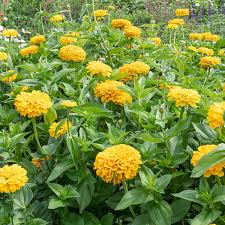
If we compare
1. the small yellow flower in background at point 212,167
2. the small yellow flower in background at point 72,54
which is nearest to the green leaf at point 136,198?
the small yellow flower in background at point 212,167

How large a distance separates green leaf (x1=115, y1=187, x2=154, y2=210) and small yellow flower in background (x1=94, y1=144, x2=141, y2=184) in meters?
0.05

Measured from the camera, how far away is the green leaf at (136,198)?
131cm

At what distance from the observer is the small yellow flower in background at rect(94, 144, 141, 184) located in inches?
50.8

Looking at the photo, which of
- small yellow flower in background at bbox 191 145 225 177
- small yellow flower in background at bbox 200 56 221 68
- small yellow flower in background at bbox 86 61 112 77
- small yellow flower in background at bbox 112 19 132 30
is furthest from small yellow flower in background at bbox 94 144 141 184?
small yellow flower in background at bbox 112 19 132 30

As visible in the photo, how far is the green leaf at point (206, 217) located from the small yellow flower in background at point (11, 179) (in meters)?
0.52

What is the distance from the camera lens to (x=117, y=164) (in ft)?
4.24

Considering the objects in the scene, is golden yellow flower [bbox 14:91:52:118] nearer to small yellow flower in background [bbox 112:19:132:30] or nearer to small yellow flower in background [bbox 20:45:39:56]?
small yellow flower in background [bbox 20:45:39:56]

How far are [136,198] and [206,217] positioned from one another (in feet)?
0.67

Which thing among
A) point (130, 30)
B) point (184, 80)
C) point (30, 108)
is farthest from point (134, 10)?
point (30, 108)

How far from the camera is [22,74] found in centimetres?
221

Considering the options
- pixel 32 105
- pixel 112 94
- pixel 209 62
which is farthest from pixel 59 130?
pixel 209 62

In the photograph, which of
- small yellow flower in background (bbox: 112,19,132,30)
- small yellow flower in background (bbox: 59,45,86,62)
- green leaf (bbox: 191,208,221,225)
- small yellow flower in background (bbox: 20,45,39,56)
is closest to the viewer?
green leaf (bbox: 191,208,221,225)

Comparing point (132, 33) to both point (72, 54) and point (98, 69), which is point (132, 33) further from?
point (98, 69)

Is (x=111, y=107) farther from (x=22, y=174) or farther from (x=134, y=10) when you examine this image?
(x=134, y=10)
